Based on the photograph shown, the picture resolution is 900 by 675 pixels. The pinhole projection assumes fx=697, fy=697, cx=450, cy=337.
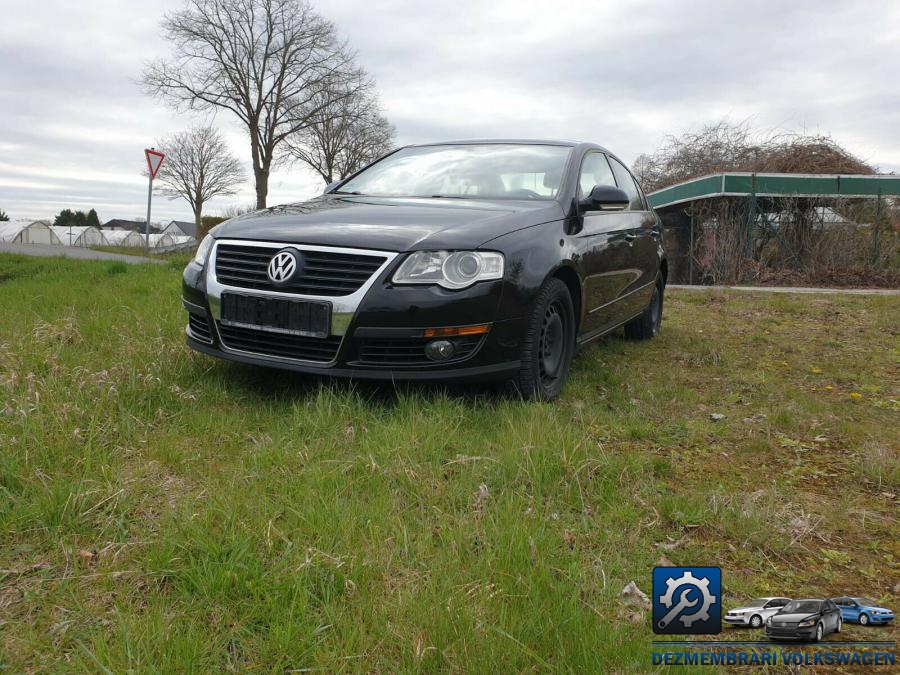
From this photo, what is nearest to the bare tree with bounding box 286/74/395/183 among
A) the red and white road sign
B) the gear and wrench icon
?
the red and white road sign

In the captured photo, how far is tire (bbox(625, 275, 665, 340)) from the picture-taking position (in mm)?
6352

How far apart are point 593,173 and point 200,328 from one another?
285 cm

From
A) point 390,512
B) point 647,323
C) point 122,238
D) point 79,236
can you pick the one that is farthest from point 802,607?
point 122,238

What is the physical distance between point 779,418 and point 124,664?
345cm

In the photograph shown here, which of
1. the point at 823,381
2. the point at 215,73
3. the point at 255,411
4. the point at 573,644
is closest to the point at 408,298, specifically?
the point at 255,411

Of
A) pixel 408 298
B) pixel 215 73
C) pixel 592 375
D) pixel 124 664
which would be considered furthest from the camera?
pixel 215 73

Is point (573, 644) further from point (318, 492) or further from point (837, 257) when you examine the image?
point (837, 257)

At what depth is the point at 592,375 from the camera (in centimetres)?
480

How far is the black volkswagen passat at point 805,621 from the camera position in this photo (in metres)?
1.95

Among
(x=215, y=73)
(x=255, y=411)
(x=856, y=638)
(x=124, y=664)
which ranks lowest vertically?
(x=856, y=638)

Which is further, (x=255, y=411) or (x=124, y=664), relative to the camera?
(x=255, y=411)

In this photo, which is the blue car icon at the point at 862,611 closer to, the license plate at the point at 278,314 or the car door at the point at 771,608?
the car door at the point at 771,608

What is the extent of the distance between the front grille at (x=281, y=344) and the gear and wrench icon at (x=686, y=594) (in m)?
1.85

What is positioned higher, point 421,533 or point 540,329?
point 540,329
